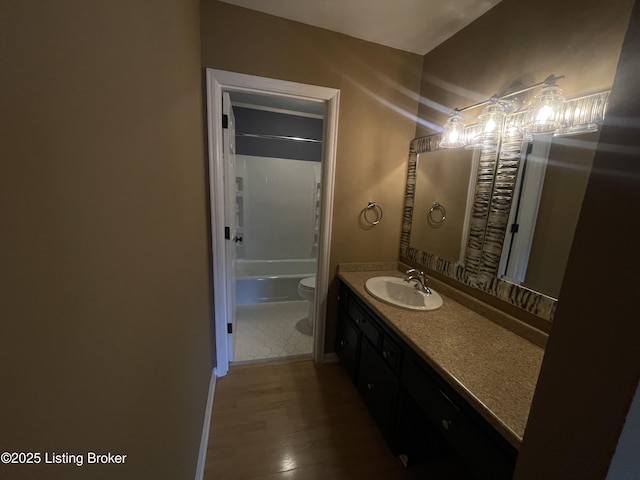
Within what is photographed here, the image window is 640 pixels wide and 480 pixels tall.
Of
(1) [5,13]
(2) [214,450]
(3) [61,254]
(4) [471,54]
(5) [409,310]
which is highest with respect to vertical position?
(4) [471,54]

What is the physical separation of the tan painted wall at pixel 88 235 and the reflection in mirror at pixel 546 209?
152 cm

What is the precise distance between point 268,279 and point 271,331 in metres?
0.74

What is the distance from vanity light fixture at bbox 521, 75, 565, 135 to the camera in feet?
3.53

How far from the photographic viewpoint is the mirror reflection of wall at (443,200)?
1.58 metres

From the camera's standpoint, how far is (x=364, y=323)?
1645mm

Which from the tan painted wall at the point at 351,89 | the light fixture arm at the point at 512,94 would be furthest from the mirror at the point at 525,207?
the tan painted wall at the point at 351,89

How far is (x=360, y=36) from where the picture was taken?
68.7 inches

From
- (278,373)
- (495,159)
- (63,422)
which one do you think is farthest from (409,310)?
(63,422)

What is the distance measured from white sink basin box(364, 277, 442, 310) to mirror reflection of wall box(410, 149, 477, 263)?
0.29 meters

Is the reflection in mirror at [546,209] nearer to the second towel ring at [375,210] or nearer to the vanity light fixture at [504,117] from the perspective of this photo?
the vanity light fixture at [504,117]

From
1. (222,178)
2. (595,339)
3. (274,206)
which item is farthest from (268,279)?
(595,339)

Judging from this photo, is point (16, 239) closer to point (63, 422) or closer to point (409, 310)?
point (63, 422)

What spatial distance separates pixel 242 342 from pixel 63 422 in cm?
218

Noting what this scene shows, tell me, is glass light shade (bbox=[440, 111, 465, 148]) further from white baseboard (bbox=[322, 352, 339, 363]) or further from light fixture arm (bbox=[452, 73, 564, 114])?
white baseboard (bbox=[322, 352, 339, 363])
